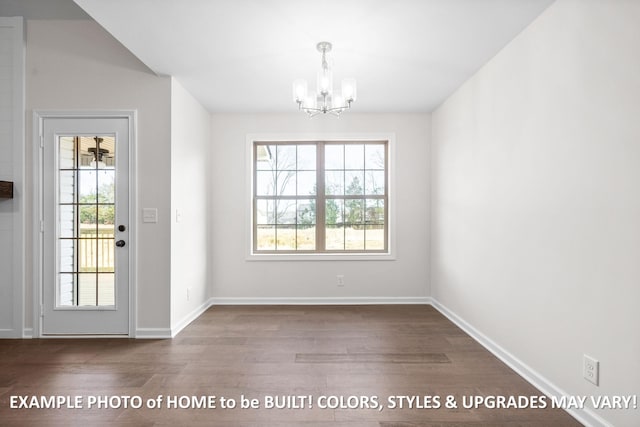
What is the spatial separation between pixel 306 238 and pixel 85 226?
2539 mm

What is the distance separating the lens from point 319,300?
4824 mm

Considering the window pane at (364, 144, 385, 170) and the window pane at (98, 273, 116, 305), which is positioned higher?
the window pane at (364, 144, 385, 170)

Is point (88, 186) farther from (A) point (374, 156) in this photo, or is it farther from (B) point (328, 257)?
(A) point (374, 156)

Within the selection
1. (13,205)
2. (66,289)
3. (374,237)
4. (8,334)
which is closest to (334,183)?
(374,237)

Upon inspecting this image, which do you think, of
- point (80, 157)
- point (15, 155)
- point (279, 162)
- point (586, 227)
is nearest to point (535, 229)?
point (586, 227)

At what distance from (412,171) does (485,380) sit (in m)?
2.85

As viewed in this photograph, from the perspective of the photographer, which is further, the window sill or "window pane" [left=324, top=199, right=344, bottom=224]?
"window pane" [left=324, top=199, right=344, bottom=224]

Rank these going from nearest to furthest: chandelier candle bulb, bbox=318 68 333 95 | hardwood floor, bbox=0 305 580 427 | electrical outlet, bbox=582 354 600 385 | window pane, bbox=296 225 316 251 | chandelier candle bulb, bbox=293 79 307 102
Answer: electrical outlet, bbox=582 354 600 385
hardwood floor, bbox=0 305 580 427
chandelier candle bulb, bbox=318 68 333 95
chandelier candle bulb, bbox=293 79 307 102
window pane, bbox=296 225 316 251

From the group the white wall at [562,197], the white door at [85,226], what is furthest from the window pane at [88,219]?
the white wall at [562,197]

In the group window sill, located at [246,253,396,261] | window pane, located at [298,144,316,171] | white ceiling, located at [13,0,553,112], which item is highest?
white ceiling, located at [13,0,553,112]

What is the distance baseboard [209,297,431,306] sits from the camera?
4.80m

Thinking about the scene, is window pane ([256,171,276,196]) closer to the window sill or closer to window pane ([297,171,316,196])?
window pane ([297,171,316,196])

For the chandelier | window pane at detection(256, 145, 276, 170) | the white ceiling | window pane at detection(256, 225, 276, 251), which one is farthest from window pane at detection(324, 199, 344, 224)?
the chandelier

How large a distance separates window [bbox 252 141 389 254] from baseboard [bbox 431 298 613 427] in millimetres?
1673
